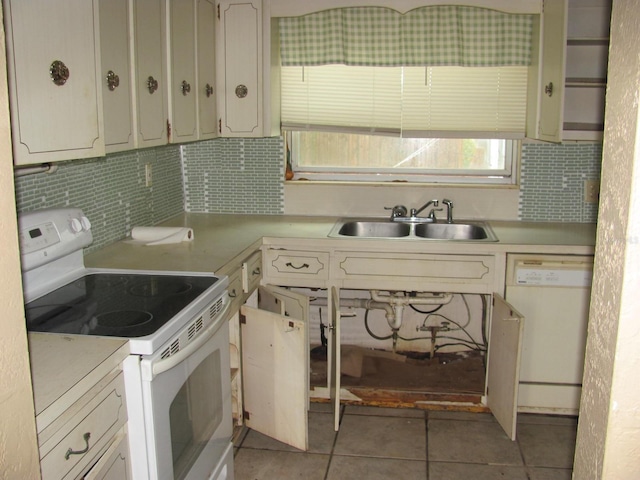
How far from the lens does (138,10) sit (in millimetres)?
2137

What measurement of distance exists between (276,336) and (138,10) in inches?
51.1

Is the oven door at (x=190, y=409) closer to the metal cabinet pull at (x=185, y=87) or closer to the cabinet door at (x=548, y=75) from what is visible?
the metal cabinet pull at (x=185, y=87)

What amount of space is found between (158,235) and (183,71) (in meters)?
0.69

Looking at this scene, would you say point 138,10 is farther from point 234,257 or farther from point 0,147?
point 0,147

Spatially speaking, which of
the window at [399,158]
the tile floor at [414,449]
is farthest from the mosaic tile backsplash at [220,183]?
the tile floor at [414,449]

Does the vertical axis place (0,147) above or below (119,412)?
above

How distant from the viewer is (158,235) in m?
2.64

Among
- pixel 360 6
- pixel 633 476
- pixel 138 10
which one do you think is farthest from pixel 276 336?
pixel 633 476

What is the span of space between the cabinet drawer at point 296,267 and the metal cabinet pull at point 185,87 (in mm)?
791

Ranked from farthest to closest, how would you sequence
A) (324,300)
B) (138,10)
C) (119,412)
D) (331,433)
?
(324,300) < (331,433) < (138,10) < (119,412)

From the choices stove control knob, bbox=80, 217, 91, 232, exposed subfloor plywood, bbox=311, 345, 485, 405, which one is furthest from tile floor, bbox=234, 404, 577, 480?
stove control knob, bbox=80, 217, 91, 232

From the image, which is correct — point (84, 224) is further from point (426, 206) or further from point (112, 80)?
point (426, 206)

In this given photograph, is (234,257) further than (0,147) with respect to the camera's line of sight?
Yes

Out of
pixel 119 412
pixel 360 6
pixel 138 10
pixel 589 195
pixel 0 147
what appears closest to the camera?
pixel 0 147
